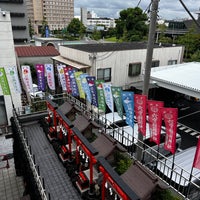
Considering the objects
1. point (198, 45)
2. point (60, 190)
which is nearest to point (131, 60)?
point (60, 190)

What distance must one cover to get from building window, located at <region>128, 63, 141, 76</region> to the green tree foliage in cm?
2926

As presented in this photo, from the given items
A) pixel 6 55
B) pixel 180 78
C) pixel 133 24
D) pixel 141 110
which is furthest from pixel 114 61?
pixel 133 24

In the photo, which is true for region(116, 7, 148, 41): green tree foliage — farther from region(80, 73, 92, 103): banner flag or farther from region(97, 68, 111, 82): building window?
region(80, 73, 92, 103): banner flag

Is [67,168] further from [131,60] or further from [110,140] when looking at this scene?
[131,60]

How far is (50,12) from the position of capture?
120m

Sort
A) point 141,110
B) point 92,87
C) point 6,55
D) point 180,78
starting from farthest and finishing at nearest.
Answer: point 180,78, point 6,55, point 92,87, point 141,110

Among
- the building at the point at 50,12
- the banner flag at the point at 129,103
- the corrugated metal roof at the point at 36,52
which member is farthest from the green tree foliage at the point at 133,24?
the building at the point at 50,12

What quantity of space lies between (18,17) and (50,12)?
68.2 meters

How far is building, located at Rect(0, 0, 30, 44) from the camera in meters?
56.1

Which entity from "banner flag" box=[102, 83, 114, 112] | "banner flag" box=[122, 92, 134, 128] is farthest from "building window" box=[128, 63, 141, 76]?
"banner flag" box=[122, 92, 134, 128]

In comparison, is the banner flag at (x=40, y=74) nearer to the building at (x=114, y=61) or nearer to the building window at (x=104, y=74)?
the building at (x=114, y=61)

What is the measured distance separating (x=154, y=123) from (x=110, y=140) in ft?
6.58

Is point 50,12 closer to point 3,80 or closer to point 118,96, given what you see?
point 3,80

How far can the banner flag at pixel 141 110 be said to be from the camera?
27.4 ft
